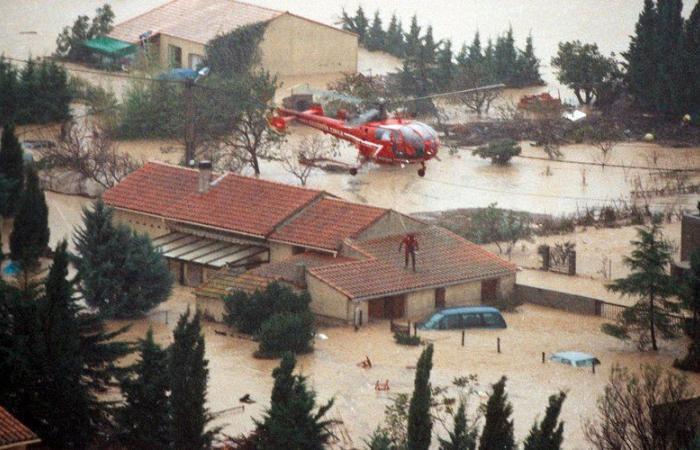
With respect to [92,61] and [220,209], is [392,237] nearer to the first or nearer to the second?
[220,209]

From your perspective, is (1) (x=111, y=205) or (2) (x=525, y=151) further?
(2) (x=525, y=151)

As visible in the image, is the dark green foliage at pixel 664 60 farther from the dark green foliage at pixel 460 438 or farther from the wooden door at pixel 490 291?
the dark green foliage at pixel 460 438

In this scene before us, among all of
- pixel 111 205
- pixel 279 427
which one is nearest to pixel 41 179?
pixel 111 205

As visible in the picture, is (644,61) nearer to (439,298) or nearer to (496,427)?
(439,298)

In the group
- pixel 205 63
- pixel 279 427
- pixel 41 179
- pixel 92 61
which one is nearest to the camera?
pixel 279 427

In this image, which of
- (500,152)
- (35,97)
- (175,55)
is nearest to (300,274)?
(500,152)

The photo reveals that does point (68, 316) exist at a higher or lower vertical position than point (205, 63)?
lower
